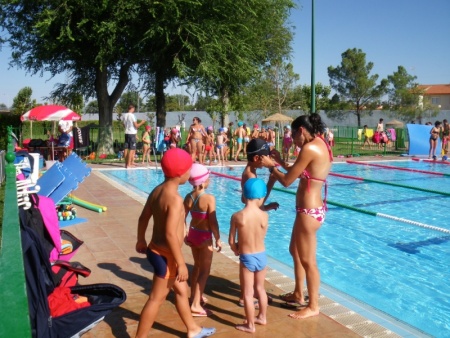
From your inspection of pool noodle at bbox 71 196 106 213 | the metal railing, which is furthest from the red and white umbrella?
the metal railing

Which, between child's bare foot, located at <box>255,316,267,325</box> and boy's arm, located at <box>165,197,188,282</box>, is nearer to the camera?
boy's arm, located at <box>165,197,188,282</box>

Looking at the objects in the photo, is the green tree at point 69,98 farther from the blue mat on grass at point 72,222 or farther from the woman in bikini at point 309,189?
the woman in bikini at point 309,189

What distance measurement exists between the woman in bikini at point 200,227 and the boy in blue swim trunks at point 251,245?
34 cm

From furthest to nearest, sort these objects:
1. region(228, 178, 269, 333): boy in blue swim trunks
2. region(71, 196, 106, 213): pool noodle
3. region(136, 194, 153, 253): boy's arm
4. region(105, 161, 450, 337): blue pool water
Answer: region(71, 196, 106, 213): pool noodle
region(105, 161, 450, 337): blue pool water
region(228, 178, 269, 333): boy in blue swim trunks
region(136, 194, 153, 253): boy's arm

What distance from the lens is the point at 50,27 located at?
19.9m

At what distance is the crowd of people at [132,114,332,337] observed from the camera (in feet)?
11.3

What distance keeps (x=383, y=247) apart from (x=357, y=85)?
51.2 m

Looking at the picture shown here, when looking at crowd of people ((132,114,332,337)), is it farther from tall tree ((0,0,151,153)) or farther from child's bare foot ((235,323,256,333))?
tall tree ((0,0,151,153))

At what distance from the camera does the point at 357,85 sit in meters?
55.9

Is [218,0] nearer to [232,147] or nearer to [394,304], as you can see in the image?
[232,147]

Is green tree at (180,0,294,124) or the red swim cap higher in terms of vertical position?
green tree at (180,0,294,124)

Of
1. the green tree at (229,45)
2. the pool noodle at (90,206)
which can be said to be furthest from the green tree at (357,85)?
the pool noodle at (90,206)

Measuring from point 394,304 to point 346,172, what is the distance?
482 inches

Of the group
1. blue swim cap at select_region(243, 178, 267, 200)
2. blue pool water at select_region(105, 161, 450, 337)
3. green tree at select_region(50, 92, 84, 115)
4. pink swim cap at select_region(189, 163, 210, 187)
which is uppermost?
green tree at select_region(50, 92, 84, 115)
